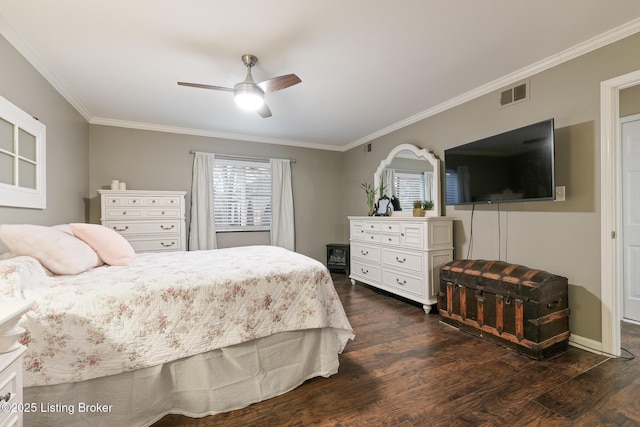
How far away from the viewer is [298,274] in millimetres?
1835

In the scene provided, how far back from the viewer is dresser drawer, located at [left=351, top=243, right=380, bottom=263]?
12.6 feet

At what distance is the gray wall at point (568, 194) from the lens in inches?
85.5

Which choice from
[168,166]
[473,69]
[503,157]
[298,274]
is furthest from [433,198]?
[168,166]

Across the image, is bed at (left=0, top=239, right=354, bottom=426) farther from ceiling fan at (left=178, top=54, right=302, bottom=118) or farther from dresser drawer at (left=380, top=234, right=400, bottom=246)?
dresser drawer at (left=380, top=234, right=400, bottom=246)

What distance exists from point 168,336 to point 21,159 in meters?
1.98

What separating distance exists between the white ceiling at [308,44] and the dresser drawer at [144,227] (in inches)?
56.9

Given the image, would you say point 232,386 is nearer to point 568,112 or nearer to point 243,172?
point 568,112

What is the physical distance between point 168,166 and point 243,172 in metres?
1.12

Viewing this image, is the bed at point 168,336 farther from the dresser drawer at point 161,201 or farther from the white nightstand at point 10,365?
the dresser drawer at point 161,201

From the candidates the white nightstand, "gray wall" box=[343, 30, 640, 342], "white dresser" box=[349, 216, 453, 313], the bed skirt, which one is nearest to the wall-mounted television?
"gray wall" box=[343, 30, 640, 342]

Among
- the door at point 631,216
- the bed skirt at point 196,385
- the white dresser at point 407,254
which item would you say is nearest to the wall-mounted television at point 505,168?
the white dresser at point 407,254

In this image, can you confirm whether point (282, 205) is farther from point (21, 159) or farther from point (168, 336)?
point (168, 336)

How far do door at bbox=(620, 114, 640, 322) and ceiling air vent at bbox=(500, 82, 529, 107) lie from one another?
1.22 metres

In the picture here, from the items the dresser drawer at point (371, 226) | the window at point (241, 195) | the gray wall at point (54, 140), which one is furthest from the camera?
the window at point (241, 195)
